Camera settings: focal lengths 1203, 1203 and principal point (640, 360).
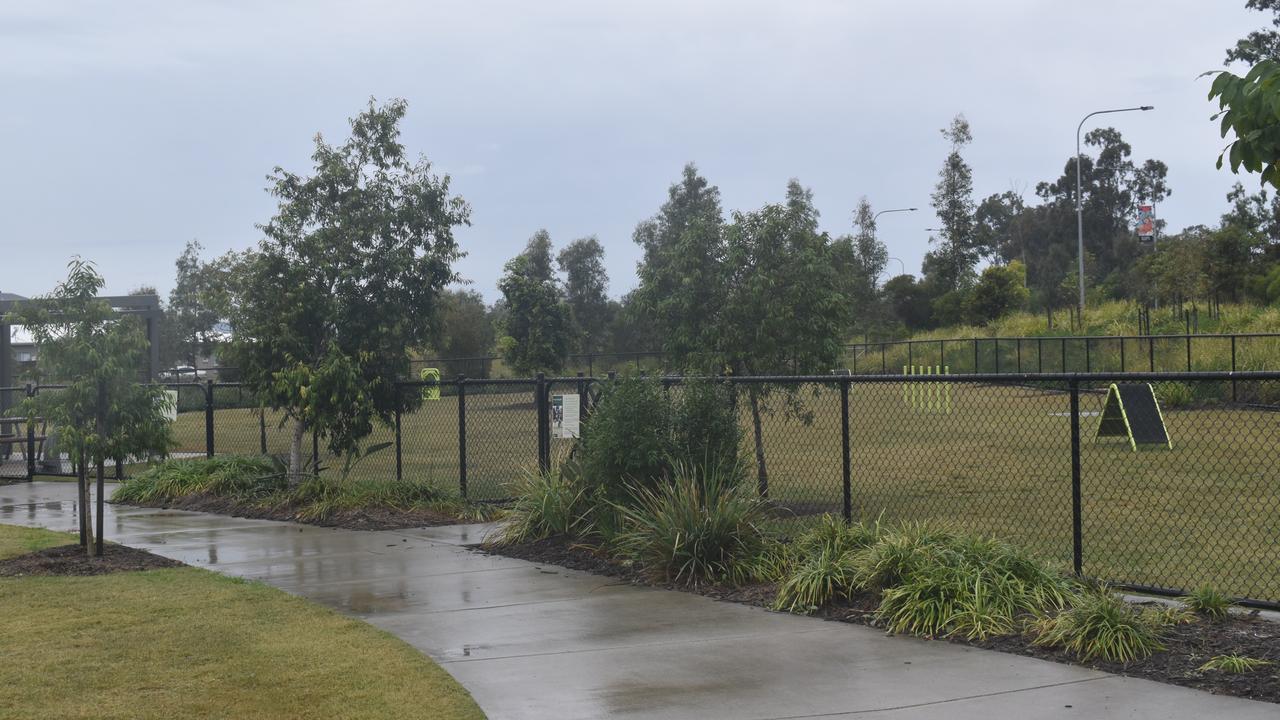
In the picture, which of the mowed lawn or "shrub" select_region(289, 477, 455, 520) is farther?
"shrub" select_region(289, 477, 455, 520)

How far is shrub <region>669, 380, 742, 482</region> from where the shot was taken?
10.5 meters

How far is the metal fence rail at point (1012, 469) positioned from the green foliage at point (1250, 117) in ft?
7.84

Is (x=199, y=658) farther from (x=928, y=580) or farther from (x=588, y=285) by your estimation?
(x=588, y=285)

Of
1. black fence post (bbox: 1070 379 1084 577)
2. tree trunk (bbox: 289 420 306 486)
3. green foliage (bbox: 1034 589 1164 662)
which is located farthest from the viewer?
tree trunk (bbox: 289 420 306 486)

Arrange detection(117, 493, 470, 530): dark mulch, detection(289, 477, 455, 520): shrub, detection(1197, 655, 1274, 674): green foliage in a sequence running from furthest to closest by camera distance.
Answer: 1. detection(289, 477, 455, 520): shrub
2. detection(117, 493, 470, 530): dark mulch
3. detection(1197, 655, 1274, 674): green foliage

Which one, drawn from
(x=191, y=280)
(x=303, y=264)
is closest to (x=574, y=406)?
(x=303, y=264)

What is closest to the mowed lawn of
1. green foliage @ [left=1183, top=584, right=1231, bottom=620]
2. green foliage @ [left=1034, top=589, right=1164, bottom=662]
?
green foliage @ [left=1183, top=584, right=1231, bottom=620]

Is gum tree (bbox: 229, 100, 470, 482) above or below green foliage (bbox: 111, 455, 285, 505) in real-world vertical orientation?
above

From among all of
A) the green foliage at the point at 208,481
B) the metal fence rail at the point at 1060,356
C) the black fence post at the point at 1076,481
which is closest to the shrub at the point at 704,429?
the black fence post at the point at 1076,481

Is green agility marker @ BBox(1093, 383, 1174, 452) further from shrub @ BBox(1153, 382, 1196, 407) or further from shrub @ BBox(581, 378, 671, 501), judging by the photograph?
shrub @ BBox(581, 378, 671, 501)

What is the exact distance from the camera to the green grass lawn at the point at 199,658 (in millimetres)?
6152

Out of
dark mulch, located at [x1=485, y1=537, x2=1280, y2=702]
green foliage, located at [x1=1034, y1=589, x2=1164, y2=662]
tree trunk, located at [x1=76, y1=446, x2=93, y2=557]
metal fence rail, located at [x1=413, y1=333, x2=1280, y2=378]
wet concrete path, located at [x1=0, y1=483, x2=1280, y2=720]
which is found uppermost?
metal fence rail, located at [x1=413, y1=333, x2=1280, y2=378]

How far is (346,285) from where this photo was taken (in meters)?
15.2

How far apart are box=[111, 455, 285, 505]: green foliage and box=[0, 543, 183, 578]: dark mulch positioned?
3.87 meters
